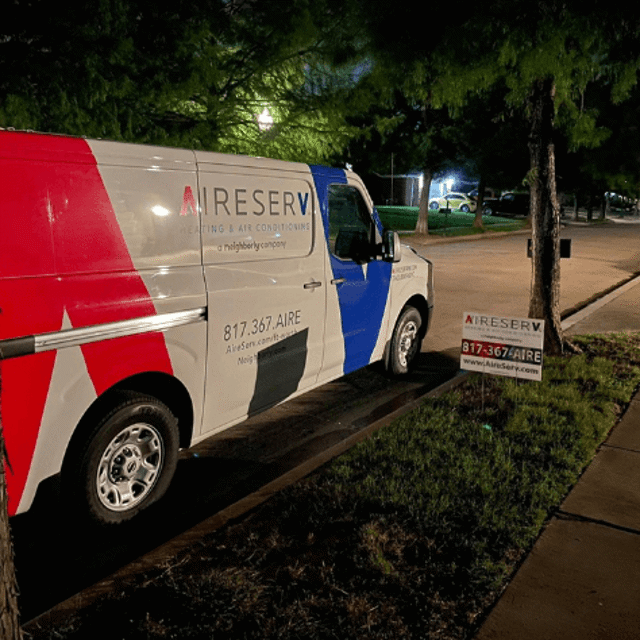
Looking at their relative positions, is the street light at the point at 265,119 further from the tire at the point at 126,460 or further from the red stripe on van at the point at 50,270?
the tire at the point at 126,460

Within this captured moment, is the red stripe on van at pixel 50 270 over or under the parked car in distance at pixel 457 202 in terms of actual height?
under

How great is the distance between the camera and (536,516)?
12.5ft

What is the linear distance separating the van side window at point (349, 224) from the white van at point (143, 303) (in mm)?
78

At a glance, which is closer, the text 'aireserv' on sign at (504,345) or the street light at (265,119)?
the text 'aireserv' on sign at (504,345)

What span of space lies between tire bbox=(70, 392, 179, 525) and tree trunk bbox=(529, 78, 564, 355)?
4607mm

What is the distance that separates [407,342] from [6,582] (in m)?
5.25

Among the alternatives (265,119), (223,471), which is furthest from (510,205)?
(223,471)

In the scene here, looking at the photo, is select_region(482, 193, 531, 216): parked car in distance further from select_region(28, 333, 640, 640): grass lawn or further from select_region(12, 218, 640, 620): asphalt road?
select_region(28, 333, 640, 640): grass lawn

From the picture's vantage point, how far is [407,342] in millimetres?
7055

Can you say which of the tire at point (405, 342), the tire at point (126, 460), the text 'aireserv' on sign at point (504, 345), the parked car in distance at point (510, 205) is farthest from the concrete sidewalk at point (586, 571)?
the parked car in distance at point (510, 205)

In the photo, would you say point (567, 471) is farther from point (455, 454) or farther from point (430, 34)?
point (430, 34)

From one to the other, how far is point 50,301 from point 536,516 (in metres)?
2.88

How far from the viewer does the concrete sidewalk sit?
293 cm

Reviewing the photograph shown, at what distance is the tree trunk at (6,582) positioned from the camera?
Result: 2.16 m
